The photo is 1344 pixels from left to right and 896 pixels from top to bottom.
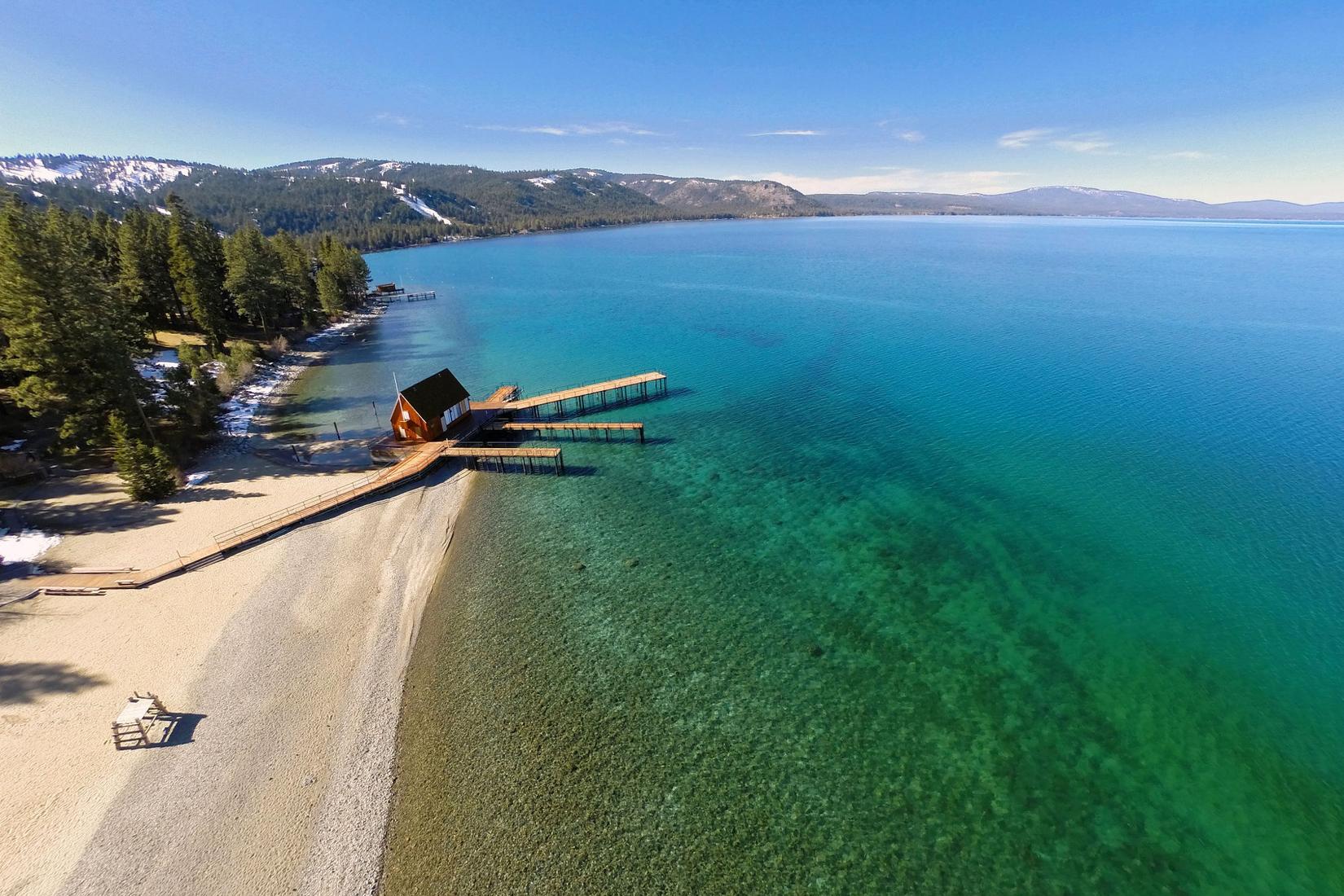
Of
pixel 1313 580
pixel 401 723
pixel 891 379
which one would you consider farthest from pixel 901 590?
pixel 891 379

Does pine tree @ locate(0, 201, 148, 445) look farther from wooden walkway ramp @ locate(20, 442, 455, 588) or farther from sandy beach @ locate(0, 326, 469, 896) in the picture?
wooden walkway ramp @ locate(20, 442, 455, 588)

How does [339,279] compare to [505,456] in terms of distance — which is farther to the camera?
[339,279]

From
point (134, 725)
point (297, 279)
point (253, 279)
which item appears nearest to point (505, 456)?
point (134, 725)

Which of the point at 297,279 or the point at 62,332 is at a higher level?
the point at 297,279

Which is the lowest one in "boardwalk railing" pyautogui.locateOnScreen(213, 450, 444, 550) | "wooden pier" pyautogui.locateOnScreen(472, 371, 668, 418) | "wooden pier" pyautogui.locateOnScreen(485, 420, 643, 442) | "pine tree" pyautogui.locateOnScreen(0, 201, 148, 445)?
"boardwalk railing" pyautogui.locateOnScreen(213, 450, 444, 550)

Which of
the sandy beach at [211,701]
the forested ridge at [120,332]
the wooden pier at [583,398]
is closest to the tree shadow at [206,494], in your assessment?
the sandy beach at [211,701]

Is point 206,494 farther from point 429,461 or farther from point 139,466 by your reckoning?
point 429,461

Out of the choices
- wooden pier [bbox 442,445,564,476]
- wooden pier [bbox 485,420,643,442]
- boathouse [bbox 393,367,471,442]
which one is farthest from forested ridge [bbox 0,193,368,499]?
wooden pier [bbox 485,420,643,442]
